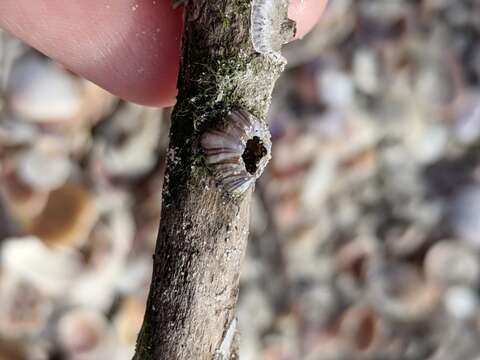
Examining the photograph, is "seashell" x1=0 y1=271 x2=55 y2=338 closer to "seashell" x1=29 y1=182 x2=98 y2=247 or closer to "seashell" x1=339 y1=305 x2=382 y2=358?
"seashell" x1=29 y1=182 x2=98 y2=247

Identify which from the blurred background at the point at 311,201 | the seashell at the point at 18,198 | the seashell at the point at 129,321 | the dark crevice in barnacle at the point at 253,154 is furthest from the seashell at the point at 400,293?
the dark crevice in barnacle at the point at 253,154

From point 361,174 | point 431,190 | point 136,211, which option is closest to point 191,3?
point 136,211

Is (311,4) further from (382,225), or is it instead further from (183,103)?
(382,225)

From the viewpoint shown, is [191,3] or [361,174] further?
[361,174]

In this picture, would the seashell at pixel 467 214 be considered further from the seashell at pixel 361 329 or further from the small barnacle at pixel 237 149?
the small barnacle at pixel 237 149

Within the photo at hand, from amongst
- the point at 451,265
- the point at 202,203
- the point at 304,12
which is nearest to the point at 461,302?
the point at 451,265

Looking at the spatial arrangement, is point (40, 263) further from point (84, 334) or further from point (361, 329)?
point (361, 329)
